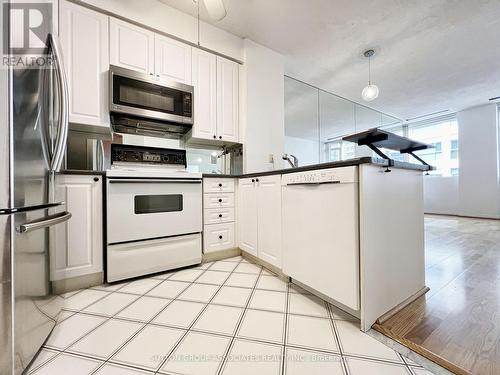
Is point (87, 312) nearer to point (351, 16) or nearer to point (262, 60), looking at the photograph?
point (262, 60)

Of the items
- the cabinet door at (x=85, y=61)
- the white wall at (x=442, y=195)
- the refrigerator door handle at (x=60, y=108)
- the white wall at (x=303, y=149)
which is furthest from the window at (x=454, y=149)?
the refrigerator door handle at (x=60, y=108)

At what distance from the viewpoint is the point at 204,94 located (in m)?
2.22

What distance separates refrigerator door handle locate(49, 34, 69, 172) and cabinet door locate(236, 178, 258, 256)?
1.34m

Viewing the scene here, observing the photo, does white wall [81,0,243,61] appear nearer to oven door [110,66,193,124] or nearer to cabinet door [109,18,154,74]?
cabinet door [109,18,154,74]

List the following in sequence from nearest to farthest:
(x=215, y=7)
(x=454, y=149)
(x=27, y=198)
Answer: (x=27, y=198), (x=215, y=7), (x=454, y=149)

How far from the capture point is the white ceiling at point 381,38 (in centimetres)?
200

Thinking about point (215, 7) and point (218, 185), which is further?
point (218, 185)

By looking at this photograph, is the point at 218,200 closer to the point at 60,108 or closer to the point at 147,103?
the point at 147,103

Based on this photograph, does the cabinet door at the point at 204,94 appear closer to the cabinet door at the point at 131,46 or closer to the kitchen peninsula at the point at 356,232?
the cabinet door at the point at 131,46

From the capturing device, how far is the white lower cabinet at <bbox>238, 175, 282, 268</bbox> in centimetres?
164

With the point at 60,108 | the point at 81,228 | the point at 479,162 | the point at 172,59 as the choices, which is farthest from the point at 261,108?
the point at 479,162

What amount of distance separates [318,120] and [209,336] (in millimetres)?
4255

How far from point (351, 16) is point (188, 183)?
2.32m

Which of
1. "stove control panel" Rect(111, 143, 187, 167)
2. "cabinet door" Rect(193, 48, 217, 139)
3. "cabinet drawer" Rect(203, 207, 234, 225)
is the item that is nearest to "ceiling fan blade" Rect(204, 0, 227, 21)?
"cabinet door" Rect(193, 48, 217, 139)
